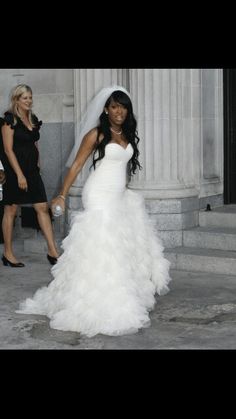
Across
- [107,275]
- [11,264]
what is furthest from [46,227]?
[107,275]

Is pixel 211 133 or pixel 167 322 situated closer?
pixel 167 322

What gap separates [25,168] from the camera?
815 cm

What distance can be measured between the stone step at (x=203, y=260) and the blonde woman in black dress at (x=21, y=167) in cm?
136

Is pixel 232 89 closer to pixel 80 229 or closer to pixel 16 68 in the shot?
pixel 16 68

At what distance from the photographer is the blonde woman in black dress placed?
25.9ft

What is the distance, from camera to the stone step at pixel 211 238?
7.96 meters

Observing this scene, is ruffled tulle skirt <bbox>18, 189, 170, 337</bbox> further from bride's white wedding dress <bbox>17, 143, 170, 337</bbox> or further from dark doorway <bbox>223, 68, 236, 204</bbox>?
dark doorway <bbox>223, 68, 236, 204</bbox>

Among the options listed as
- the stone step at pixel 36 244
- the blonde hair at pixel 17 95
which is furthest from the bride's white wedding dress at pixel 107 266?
the stone step at pixel 36 244

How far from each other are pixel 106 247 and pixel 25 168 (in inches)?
109

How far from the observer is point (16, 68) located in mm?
10133

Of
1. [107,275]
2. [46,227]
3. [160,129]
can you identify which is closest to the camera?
[107,275]

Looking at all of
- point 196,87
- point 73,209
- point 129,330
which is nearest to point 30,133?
point 73,209

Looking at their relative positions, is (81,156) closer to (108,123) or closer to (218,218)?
(108,123)

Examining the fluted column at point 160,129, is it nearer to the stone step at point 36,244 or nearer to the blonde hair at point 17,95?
the blonde hair at point 17,95
